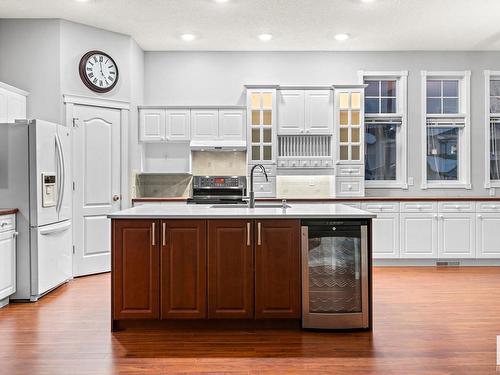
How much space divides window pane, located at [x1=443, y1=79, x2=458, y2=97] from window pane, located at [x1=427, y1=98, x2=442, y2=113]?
0.17 meters

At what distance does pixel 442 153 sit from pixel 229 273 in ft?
15.9

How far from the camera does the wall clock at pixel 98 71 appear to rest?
566 cm

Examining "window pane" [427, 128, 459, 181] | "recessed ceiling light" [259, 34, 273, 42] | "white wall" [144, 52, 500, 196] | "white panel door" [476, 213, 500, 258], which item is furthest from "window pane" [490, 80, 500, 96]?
"recessed ceiling light" [259, 34, 273, 42]

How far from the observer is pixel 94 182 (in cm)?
573

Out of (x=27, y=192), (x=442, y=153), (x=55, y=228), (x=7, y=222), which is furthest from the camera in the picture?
(x=442, y=153)

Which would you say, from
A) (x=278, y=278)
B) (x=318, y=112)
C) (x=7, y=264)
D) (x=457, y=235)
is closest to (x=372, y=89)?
(x=318, y=112)

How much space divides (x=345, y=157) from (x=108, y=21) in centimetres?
360

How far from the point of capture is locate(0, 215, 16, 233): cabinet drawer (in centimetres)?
414

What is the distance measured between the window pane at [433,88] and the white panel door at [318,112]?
1664 millimetres

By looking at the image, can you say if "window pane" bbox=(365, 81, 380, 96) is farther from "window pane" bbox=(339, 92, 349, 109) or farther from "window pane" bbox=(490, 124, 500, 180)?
"window pane" bbox=(490, 124, 500, 180)

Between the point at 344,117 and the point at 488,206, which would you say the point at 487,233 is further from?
the point at 344,117

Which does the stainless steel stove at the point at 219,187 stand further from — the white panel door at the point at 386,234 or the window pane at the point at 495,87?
the window pane at the point at 495,87

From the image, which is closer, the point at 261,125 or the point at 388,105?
the point at 261,125

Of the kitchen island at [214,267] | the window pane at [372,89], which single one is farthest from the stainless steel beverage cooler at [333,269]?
the window pane at [372,89]
